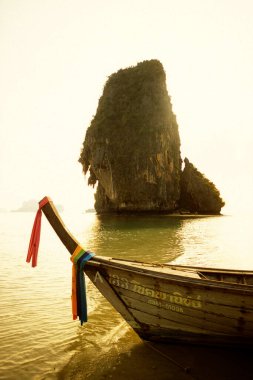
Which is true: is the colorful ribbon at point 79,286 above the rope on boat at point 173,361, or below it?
above

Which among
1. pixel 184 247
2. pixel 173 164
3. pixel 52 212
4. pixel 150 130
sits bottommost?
pixel 184 247

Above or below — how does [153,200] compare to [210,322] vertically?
above

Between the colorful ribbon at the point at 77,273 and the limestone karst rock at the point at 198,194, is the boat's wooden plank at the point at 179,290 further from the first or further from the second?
the limestone karst rock at the point at 198,194

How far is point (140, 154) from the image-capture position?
42.0 m

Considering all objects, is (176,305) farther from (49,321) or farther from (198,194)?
(198,194)

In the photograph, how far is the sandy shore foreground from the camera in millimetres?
3736

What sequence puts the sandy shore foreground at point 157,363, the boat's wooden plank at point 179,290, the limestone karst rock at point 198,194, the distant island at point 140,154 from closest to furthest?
the sandy shore foreground at point 157,363
the boat's wooden plank at point 179,290
the distant island at point 140,154
the limestone karst rock at point 198,194

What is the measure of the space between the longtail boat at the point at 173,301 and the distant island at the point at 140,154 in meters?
37.1

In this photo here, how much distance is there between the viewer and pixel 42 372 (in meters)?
3.88

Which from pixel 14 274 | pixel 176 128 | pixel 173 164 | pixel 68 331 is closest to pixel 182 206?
pixel 173 164

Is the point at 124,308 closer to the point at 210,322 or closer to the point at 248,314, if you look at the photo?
the point at 210,322

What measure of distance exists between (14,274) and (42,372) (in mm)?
6121

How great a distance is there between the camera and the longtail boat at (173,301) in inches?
154

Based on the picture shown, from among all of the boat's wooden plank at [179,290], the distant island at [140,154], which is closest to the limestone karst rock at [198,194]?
the distant island at [140,154]
